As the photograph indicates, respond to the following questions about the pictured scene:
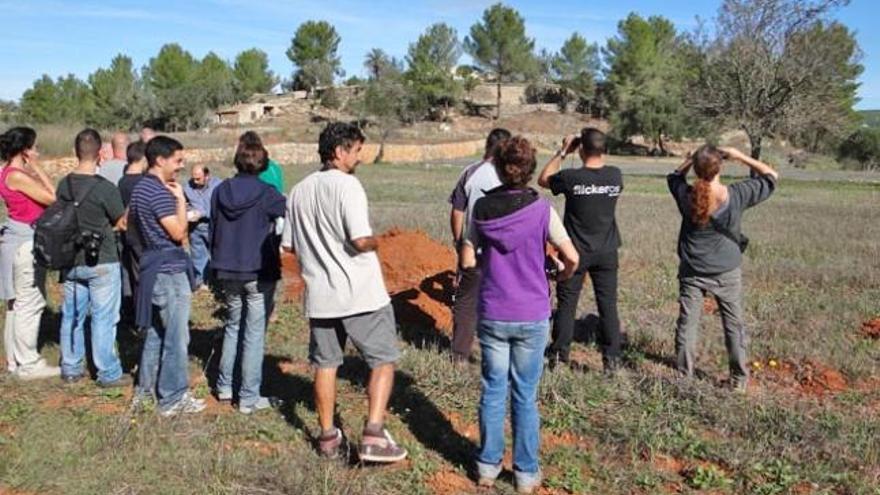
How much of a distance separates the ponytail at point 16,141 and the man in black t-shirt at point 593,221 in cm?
377

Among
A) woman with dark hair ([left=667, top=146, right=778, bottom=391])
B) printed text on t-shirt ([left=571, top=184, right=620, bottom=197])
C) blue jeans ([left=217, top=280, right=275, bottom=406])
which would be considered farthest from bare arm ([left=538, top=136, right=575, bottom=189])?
blue jeans ([left=217, top=280, right=275, bottom=406])

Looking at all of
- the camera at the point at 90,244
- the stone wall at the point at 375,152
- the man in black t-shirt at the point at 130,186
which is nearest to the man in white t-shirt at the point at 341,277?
the camera at the point at 90,244

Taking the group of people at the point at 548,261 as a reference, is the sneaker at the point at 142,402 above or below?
below

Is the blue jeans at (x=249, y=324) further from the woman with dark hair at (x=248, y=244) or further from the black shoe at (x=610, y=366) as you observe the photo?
the black shoe at (x=610, y=366)

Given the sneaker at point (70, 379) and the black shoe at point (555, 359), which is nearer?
the sneaker at point (70, 379)

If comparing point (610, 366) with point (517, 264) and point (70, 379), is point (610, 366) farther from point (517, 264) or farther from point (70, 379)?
point (70, 379)

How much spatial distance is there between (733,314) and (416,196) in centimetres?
1743

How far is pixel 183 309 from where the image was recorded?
5082mm

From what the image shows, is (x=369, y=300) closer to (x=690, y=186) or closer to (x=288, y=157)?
(x=690, y=186)

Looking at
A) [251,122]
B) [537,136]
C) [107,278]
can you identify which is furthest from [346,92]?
[107,278]

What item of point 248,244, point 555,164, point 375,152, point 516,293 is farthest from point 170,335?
point 375,152

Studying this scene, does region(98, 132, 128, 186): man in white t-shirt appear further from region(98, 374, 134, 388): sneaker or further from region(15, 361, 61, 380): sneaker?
region(98, 374, 134, 388): sneaker

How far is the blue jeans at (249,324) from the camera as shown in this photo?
495 centimetres

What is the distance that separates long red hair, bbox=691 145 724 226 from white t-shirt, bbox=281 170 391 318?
8.03 ft
